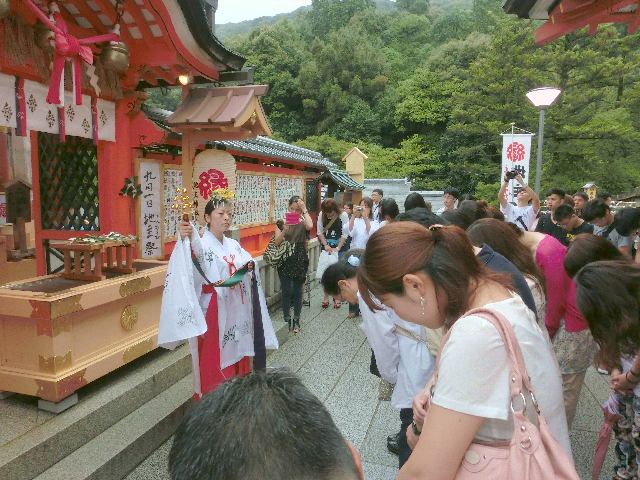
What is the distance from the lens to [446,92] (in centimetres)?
3319

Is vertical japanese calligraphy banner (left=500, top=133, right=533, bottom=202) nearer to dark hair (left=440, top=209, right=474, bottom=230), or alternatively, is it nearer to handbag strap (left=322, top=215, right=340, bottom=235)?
handbag strap (left=322, top=215, right=340, bottom=235)

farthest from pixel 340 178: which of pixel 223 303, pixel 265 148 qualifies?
pixel 223 303

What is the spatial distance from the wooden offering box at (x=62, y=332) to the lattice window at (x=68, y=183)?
1.55 meters

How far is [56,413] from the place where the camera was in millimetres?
3699

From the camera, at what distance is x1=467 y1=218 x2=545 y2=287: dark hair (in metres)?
2.72

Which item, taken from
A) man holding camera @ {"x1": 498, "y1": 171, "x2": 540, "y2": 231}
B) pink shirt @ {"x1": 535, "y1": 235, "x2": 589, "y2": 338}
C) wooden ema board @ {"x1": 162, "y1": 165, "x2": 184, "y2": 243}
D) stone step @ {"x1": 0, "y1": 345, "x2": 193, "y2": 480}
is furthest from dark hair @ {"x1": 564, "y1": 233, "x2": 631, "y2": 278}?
wooden ema board @ {"x1": 162, "y1": 165, "x2": 184, "y2": 243}

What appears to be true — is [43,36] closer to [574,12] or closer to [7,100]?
[7,100]

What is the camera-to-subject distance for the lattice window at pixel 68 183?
5824mm

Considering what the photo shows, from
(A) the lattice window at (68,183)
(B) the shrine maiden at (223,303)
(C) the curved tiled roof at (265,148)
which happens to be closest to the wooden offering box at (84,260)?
(B) the shrine maiden at (223,303)

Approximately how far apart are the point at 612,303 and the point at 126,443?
354 centimetres

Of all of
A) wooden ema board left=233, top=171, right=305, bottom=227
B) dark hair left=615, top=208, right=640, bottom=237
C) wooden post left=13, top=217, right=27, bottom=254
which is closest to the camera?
dark hair left=615, top=208, right=640, bottom=237

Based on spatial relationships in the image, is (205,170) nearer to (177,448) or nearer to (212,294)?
(212,294)

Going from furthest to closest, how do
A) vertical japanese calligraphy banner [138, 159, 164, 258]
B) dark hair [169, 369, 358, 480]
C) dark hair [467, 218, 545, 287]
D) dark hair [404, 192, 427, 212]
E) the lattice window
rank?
vertical japanese calligraphy banner [138, 159, 164, 258]
the lattice window
dark hair [404, 192, 427, 212]
dark hair [467, 218, 545, 287]
dark hair [169, 369, 358, 480]

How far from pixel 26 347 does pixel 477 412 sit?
381 cm
